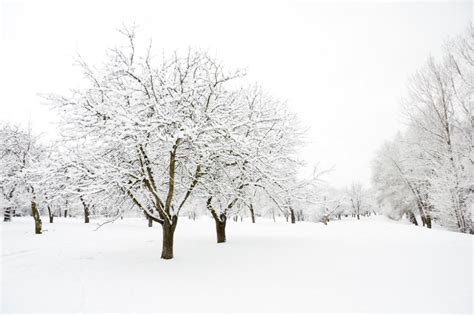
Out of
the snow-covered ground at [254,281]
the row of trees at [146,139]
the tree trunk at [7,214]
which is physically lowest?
the tree trunk at [7,214]

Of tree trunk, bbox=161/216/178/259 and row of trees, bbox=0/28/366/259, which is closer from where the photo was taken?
row of trees, bbox=0/28/366/259

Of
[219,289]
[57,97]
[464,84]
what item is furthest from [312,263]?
[464,84]

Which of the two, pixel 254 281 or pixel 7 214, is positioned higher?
pixel 254 281

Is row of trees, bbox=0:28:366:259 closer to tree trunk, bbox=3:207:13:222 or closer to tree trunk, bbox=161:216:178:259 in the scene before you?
tree trunk, bbox=161:216:178:259

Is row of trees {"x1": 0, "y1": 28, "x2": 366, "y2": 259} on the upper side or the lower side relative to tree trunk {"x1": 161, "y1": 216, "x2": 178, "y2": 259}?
upper

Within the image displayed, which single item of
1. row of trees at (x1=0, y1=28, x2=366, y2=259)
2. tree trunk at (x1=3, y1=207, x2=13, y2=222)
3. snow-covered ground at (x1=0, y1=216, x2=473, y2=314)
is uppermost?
row of trees at (x1=0, y1=28, x2=366, y2=259)

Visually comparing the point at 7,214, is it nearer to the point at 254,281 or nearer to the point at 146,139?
the point at 146,139

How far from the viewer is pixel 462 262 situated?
22.0 feet

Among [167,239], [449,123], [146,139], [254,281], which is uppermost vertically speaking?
[449,123]

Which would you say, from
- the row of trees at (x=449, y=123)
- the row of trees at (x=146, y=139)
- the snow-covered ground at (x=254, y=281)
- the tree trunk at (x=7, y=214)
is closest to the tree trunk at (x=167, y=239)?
the row of trees at (x=146, y=139)

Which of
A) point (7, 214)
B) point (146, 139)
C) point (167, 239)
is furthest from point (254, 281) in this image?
point (7, 214)

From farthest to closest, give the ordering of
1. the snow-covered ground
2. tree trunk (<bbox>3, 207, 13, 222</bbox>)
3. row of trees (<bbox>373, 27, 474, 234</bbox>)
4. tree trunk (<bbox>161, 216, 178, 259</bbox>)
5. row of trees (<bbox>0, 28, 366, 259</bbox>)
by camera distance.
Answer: tree trunk (<bbox>3, 207, 13, 222</bbox>) → row of trees (<bbox>373, 27, 474, 234</bbox>) → tree trunk (<bbox>161, 216, 178, 259</bbox>) → row of trees (<bbox>0, 28, 366, 259</bbox>) → the snow-covered ground

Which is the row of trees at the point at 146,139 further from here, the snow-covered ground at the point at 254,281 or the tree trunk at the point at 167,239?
the snow-covered ground at the point at 254,281

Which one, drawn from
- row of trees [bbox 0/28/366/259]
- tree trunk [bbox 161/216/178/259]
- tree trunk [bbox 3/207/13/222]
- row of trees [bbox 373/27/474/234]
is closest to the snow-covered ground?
tree trunk [bbox 161/216/178/259]
